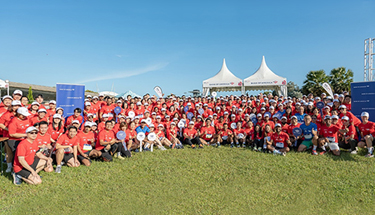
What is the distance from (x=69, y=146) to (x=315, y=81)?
3832cm

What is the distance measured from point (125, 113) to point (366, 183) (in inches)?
379

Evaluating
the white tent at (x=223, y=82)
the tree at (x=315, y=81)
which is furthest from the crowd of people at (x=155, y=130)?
the tree at (x=315, y=81)

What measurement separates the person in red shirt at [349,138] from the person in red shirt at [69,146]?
9.72 meters

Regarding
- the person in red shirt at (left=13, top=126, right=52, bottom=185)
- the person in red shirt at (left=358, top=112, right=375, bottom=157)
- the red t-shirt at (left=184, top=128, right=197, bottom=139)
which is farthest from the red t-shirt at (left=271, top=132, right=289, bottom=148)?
the person in red shirt at (left=13, top=126, right=52, bottom=185)

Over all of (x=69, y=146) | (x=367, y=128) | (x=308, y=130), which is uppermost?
(x=367, y=128)

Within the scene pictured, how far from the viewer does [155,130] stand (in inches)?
412

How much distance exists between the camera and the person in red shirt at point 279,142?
29.0 ft

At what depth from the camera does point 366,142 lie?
8.27 m

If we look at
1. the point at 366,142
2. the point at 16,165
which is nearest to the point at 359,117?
the point at 366,142

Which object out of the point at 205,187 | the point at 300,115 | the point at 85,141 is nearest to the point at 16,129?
the point at 85,141

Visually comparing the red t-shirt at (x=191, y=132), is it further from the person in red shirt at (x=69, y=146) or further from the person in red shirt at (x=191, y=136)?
the person in red shirt at (x=69, y=146)

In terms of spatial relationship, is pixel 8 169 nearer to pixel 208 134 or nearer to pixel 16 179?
pixel 16 179

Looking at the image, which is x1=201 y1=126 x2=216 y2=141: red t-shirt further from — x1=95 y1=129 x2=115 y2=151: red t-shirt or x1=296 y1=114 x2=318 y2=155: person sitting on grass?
x1=95 y1=129 x2=115 y2=151: red t-shirt

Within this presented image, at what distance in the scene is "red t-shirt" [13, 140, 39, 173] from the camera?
5.80 meters
